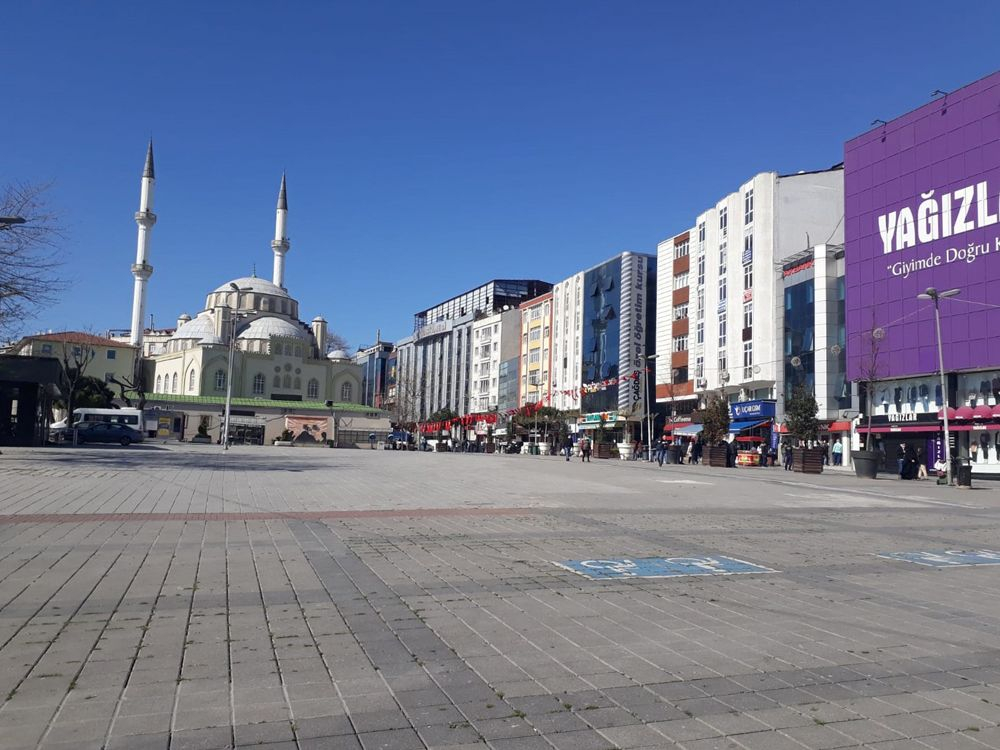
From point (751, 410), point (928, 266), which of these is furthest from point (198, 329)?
point (928, 266)

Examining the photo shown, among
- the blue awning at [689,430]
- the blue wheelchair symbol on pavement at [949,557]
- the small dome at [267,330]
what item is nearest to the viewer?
the blue wheelchair symbol on pavement at [949,557]

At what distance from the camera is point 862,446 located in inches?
1786

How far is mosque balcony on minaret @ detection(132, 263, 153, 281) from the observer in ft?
311

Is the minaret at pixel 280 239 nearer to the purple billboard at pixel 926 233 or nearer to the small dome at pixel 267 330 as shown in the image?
the small dome at pixel 267 330

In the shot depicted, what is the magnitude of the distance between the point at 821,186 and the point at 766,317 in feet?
31.3

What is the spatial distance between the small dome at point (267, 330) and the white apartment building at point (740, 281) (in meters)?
55.5

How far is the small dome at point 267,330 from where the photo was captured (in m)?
104

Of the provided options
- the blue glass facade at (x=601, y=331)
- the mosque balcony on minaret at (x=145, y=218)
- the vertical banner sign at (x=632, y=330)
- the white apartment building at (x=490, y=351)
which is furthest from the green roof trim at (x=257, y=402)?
the vertical banner sign at (x=632, y=330)

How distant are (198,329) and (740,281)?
7634 cm

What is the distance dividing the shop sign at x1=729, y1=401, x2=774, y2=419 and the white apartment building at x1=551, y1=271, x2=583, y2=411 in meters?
25.5

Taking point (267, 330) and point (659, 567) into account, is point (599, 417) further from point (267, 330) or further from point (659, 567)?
point (659, 567)

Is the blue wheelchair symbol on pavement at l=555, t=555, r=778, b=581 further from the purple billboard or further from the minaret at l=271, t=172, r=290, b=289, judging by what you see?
the minaret at l=271, t=172, r=290, b=289

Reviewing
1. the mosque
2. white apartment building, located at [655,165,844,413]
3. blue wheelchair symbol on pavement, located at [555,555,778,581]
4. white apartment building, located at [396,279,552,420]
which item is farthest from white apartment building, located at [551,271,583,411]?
blue wheelchair symbol on pavement, located at [555,555,778,581]

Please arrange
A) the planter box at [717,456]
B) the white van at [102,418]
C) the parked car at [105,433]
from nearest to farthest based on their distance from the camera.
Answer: the planter box at [717,456] < the parked car at [105,433] < the white van at [102,418]
